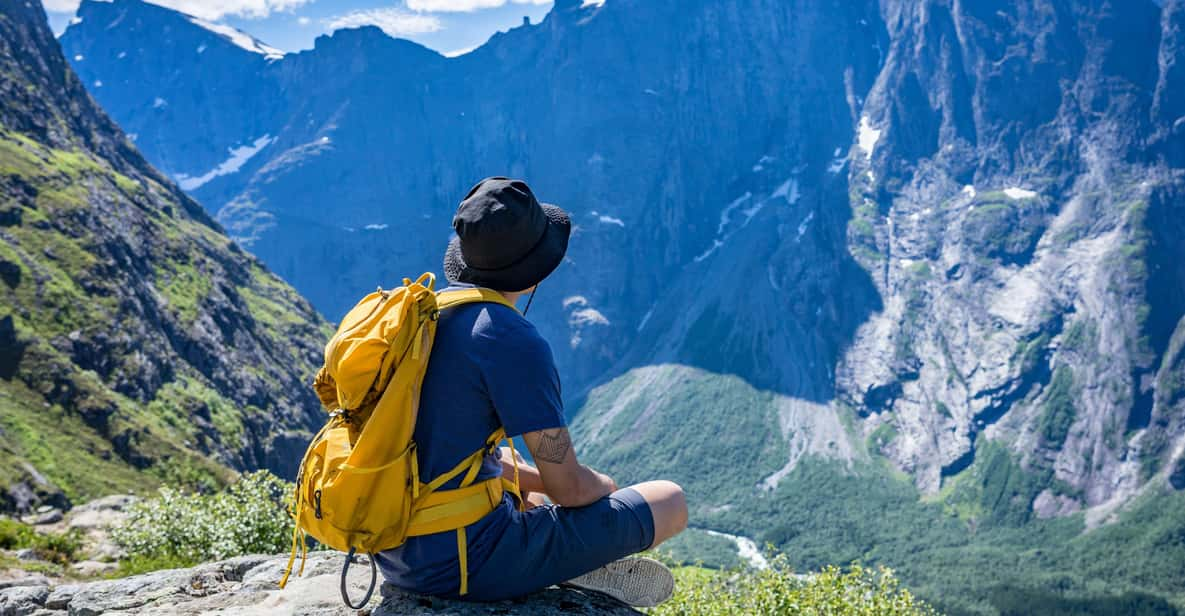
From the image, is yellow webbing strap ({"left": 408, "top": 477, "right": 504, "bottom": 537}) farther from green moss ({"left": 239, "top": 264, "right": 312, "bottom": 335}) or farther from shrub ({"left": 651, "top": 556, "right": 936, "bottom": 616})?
green moss ({"left": 239, "top": 264, "right": 312, "bottom": 335})

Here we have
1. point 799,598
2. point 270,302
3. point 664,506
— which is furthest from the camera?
point 270,302

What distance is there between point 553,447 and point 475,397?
865 millimetres

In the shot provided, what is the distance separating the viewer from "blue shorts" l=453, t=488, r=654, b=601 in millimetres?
7617

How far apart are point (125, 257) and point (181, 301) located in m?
11.4

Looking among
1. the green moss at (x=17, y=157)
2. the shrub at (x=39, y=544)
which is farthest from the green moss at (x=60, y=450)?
the green moss at (x=17, y=157)

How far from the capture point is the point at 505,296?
8.06 metres

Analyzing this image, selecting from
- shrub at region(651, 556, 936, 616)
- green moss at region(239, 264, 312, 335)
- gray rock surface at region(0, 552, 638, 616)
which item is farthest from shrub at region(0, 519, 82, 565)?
green moss at region(239, 264, 312, 335)

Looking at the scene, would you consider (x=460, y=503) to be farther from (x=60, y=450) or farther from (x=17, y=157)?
(x=17, y=157)

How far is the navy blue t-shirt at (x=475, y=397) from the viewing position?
7.17 meters

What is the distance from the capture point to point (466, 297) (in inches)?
295

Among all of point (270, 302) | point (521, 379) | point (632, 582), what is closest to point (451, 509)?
point (521, 379)

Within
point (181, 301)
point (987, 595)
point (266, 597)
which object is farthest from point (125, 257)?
point (987, 595)

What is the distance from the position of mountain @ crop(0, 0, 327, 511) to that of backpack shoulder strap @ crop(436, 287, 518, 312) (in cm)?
5041

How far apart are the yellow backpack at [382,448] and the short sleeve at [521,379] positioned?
52 cm
